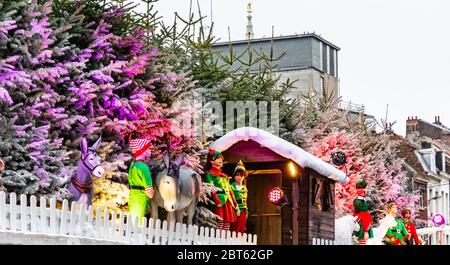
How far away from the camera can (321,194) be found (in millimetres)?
23344

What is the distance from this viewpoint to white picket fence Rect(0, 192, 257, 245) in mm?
13239

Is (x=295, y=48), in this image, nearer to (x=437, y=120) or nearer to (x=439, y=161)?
(x=439, y=161)

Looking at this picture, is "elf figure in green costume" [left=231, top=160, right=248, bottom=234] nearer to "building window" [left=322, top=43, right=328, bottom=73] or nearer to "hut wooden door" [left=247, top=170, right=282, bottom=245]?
"hut wooden door" [left=247, top=170, right=282, bottom=245]

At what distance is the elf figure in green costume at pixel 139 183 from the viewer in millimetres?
16781

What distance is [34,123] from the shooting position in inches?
633

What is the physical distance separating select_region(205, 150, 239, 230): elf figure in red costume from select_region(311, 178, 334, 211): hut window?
293cm

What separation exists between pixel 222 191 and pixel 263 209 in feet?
9.94

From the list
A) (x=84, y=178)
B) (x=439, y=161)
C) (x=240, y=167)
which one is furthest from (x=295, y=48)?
(x=84, y=178)

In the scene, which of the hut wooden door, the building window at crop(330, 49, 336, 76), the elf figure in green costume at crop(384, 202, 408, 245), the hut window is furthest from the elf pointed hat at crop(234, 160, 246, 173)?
the building window at crop(330, 49, 336, 76)

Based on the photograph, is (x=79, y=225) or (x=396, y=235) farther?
(x=396, y=235)

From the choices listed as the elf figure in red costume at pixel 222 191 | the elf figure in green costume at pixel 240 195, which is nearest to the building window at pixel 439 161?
the elf figure in green costume at pixel 240 195

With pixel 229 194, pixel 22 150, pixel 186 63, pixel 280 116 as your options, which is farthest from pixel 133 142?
pixel 280 116

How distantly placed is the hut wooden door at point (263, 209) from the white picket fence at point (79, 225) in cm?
434

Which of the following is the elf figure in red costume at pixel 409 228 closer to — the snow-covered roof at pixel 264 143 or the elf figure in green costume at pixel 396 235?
the elf figure in green costume at pixel 396 235
